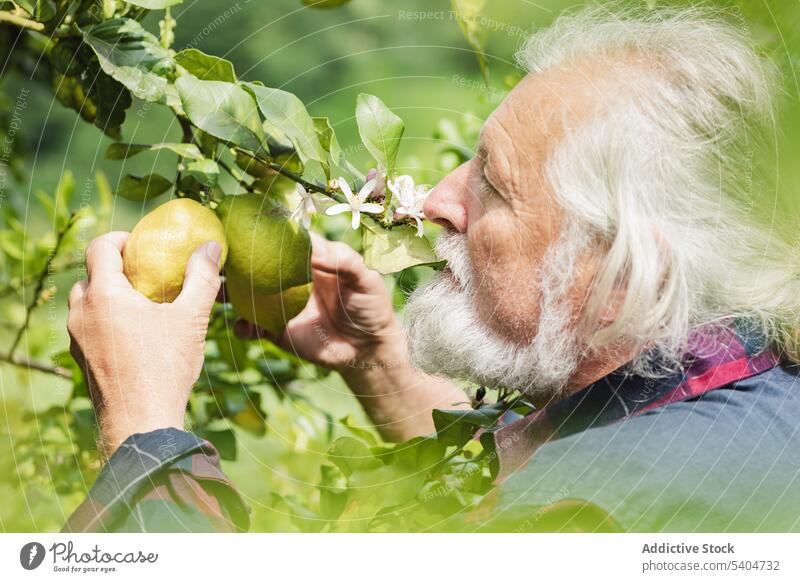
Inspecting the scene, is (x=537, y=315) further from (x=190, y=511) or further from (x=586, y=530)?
(x=190, y=511)

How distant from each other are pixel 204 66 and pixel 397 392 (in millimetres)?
573

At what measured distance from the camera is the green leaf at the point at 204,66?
31.6 inches

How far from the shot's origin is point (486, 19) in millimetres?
993

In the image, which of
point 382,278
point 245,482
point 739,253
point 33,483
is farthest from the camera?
point 245,482

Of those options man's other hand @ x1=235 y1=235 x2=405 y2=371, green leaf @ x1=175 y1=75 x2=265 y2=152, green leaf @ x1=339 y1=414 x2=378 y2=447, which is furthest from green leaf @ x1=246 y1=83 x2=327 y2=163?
green leaf @ x1=339 y1=414 x2=378 y2=447

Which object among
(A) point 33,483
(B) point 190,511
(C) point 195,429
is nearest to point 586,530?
(B) point 190,511

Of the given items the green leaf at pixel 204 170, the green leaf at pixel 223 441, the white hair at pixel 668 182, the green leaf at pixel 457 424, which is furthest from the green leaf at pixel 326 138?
the green leaf at pixel 223 441

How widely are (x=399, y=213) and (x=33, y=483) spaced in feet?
1.88

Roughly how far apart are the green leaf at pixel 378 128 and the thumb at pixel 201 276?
0.59 feet

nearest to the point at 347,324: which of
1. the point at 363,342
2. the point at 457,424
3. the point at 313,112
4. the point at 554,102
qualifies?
the point at 363,342

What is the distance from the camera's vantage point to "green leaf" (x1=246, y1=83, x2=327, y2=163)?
2.62 ft

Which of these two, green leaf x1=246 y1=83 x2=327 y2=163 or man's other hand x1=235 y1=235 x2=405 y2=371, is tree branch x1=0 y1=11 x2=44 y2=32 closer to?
green leaf x1=246 y1=83 x2=327 y2=163

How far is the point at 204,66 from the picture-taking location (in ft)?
2.66

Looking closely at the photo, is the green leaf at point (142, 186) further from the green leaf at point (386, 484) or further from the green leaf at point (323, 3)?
the green leaf at point (386, 484)
